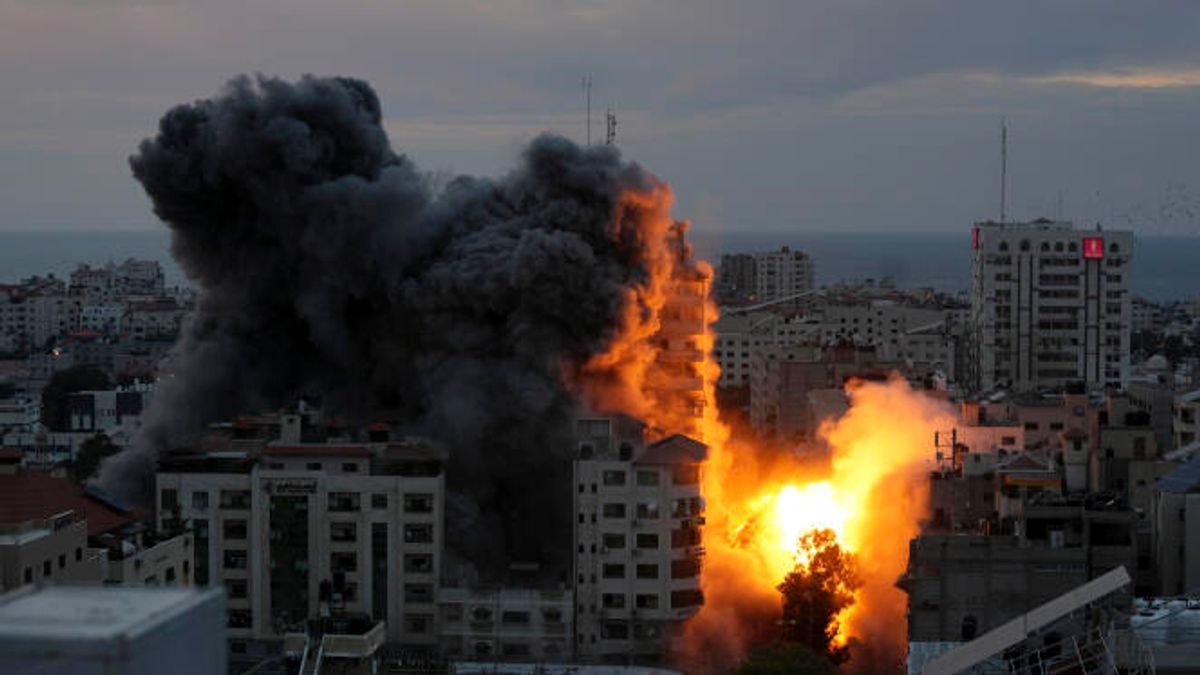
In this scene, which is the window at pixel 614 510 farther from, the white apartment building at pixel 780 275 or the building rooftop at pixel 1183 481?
the white apartment building at pixel 780 275

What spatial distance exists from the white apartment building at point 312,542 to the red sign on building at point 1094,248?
30058mm

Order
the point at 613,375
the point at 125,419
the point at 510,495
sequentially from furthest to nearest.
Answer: the point at 125,419 → the point at 613,375 → the point at 510,495

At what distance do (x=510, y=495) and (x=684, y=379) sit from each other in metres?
6.14

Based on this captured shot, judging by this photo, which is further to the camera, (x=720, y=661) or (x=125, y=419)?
(x=125, y=419)

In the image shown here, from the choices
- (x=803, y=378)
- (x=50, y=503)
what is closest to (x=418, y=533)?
(x=50, y=503)

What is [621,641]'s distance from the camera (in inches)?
1054

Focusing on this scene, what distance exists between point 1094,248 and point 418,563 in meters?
30.8

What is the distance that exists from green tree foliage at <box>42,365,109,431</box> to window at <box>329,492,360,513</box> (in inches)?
1091

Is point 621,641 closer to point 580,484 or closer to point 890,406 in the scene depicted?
point 580,484

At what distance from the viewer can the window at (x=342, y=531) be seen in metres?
26.8

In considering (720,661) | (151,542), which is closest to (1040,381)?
(720,661)

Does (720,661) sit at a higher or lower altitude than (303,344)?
lower

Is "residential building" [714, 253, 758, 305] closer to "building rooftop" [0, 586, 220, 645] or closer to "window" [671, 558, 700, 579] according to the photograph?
"window" [671, 558, 700, 579]

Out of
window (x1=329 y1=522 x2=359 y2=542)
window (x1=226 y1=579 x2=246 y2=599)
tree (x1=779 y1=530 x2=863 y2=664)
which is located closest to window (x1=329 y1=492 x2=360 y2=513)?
window (x1=329 y1=522 x2=359 y2=542)
